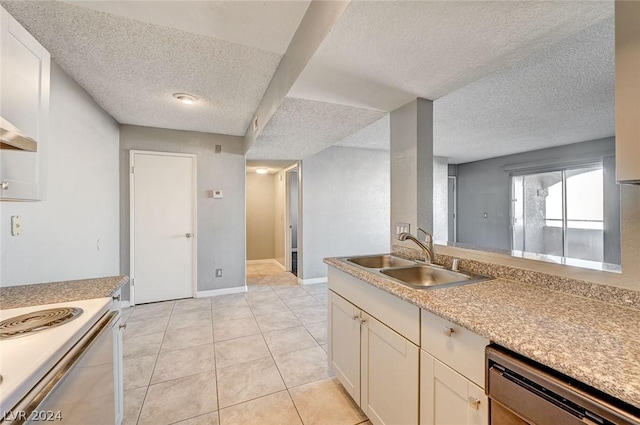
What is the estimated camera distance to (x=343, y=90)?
192 cm

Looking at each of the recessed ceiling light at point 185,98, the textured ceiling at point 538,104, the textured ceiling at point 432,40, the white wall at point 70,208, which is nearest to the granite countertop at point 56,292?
the white wall at point 70,208

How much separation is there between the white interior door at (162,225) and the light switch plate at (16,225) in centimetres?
196

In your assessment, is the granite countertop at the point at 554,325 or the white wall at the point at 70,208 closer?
the granite countertop at the point at 554,325

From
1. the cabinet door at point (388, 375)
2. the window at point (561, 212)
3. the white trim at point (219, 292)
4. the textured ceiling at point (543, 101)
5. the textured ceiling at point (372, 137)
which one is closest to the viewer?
the cabinet door at point (388, 375)

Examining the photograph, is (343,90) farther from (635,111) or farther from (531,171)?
(531,171)

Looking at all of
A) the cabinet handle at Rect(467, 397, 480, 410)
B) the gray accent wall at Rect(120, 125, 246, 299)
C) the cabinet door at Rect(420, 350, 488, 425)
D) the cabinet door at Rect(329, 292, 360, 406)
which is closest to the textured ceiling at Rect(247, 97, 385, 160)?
the gray accent wall at Rect(120, 125, 246, 299)

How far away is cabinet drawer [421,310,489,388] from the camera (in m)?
0.93

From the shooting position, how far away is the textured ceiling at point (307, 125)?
229cm

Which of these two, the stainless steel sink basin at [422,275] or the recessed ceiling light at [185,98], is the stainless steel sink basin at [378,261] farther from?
the recessed ceiling light at [185,98]

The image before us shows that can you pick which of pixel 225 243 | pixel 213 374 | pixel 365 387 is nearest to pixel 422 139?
pixel 365 387

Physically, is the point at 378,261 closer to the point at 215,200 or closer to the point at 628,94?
the point at 628,94

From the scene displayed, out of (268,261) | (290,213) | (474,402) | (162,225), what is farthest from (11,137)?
(268,261)

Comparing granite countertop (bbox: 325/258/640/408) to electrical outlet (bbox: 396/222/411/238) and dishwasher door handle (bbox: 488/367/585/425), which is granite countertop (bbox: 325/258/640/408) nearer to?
dishwasher door handle (bbox: 488/367/585/425)

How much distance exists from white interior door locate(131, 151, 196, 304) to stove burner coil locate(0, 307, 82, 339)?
274 centimetres
